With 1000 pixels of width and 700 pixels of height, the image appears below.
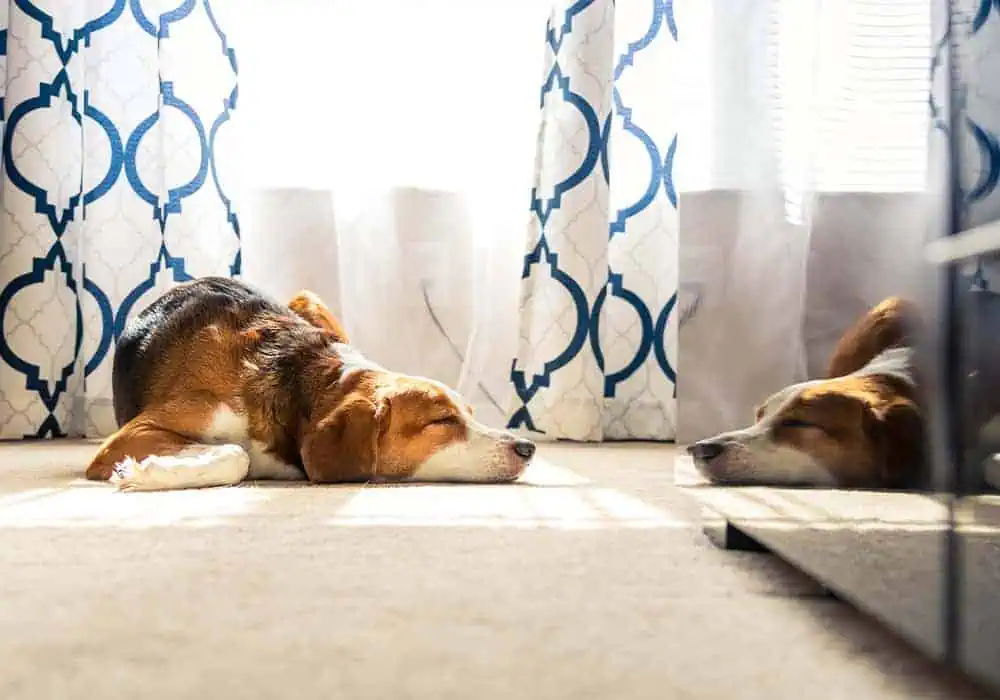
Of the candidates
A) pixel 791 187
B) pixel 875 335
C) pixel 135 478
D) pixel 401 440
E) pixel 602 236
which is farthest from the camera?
pixel 602 236

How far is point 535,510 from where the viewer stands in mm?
1297

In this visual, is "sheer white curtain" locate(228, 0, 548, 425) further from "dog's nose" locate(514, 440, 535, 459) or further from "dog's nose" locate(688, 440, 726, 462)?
"dog's nose" locate(688, 440, 726, 462)

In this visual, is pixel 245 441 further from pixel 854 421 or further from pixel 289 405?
pixel 854 421

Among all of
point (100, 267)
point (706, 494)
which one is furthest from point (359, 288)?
point (706, 494)

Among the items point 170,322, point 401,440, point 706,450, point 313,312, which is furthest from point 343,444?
point 706,450

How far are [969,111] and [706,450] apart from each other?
558 millimetres

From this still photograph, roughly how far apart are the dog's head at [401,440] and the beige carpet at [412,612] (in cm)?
27

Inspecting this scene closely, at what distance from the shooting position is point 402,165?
2535 millimetres

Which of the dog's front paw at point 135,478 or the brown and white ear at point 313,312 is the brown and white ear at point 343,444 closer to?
the dog's front paw at point 135,478

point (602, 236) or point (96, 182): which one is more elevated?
point (96, 182)

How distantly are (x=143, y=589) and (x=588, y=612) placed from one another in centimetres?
35

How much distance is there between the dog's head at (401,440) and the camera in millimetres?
1555

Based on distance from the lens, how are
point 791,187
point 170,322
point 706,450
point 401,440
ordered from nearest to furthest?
1. point 791,187
2. point 706,450
3. point 401,440
4. point 170,322

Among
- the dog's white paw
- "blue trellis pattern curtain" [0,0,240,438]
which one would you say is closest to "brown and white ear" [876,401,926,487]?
the dog's white paw
